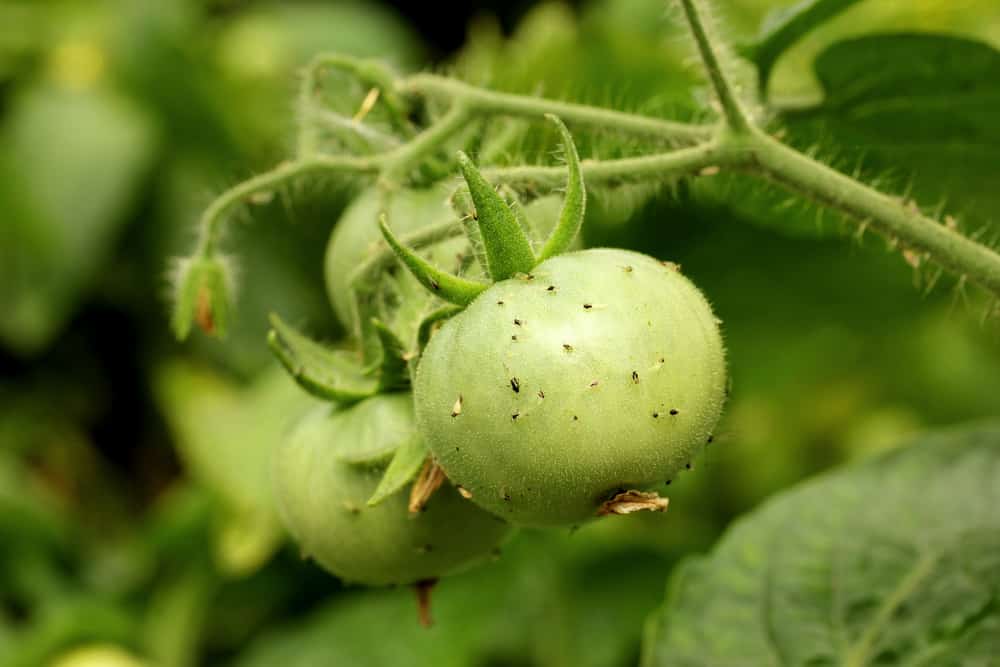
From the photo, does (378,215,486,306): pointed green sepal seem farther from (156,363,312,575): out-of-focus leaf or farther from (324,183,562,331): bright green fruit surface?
(156,363,312,575): out-of-focus leaf

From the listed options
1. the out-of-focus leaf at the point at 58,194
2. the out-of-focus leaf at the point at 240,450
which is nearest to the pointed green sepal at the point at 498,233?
the out-of-focus leaf at the point at 240,450

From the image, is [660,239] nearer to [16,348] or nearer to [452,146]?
[452,146]

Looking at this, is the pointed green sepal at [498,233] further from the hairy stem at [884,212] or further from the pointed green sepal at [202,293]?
the pointed green sepal at [202,293]

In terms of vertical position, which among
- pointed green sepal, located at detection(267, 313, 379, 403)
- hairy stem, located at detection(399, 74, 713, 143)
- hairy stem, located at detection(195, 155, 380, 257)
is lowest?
pointed green sepal, located at detection(267, 313, 379, 403)

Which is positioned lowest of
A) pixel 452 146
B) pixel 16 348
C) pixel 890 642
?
pixel 16 348

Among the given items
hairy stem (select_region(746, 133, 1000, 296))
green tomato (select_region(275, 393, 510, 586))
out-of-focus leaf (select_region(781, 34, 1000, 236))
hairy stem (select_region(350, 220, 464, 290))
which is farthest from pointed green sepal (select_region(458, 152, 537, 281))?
out-of-focus leaf (select_region(781, 34, 1000, 236))

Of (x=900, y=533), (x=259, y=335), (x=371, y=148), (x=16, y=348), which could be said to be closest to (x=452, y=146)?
(x=371, y=148)
